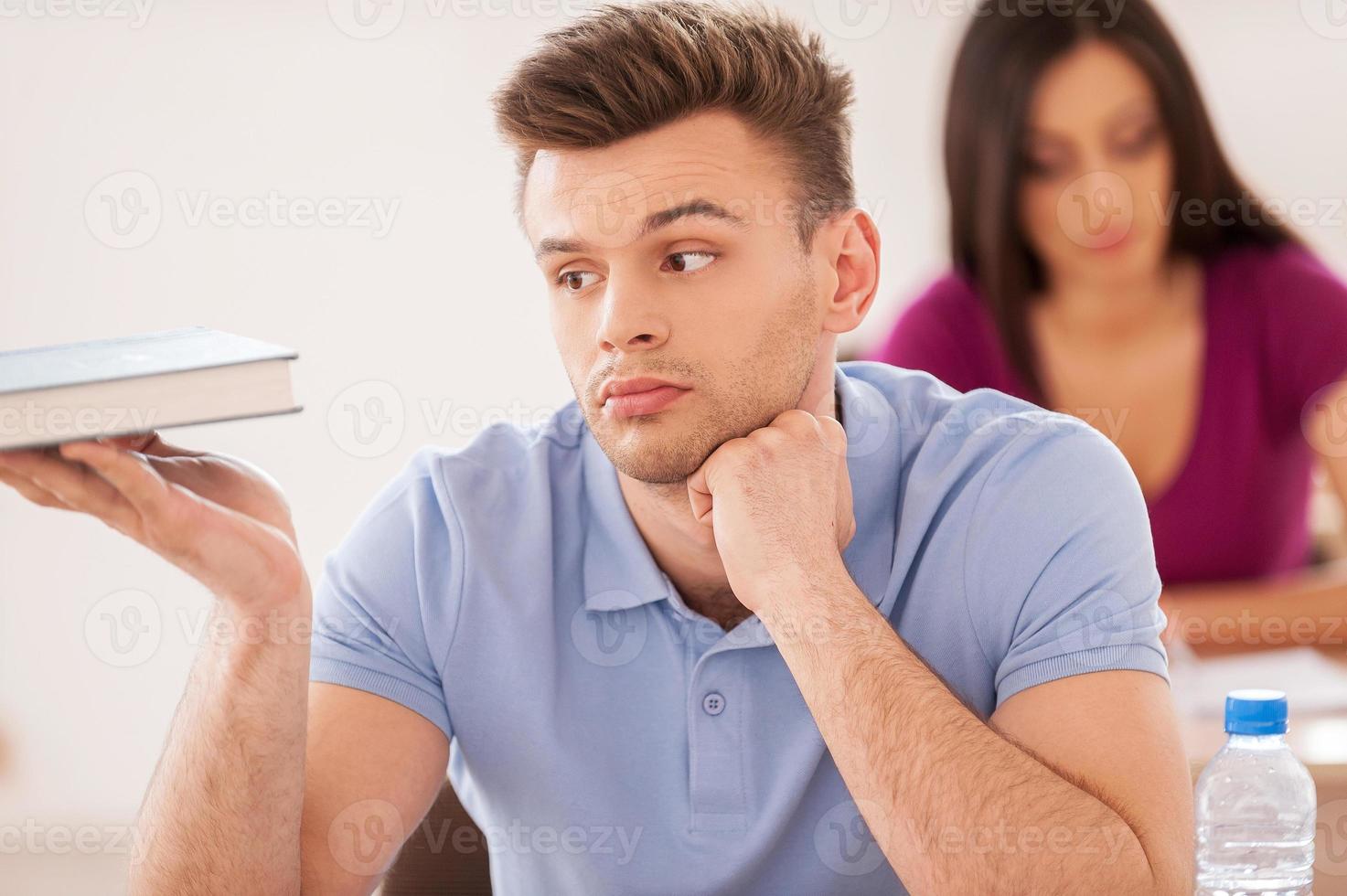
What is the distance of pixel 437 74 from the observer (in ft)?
9.97

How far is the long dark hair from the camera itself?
2.63 metres

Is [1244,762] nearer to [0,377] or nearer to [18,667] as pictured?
[0,377]

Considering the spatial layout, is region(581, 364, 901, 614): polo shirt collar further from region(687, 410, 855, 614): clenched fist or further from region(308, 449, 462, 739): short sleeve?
region(308, 449, 462, 739): short sleeve

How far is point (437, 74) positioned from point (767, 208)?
67.5 inches

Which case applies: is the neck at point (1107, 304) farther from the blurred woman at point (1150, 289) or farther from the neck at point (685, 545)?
the neck at point (685, 545)

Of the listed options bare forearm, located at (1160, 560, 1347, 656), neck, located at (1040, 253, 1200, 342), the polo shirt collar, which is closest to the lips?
the polo shirt collar

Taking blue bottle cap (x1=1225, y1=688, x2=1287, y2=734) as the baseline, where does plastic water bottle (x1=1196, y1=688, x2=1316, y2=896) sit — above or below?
below

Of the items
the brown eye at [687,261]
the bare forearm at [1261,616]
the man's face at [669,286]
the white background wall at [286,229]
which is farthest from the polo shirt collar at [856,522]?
the white background wall at [286,229]

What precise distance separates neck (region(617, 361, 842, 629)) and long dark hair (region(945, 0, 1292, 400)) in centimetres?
122

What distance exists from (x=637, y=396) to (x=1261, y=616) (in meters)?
1.50

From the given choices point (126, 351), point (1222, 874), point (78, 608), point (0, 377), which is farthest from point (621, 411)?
point (78, 608)

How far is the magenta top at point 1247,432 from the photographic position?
2609mm

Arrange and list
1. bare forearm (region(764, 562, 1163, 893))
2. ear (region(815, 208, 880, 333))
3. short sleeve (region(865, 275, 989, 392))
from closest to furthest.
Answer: bare forearm (region(764, 562, 1163, 893))
ear (region(815, 208, 880, 333))
short sleeve (region(865, 275, 989, 392))

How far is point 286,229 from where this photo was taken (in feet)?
9.90
